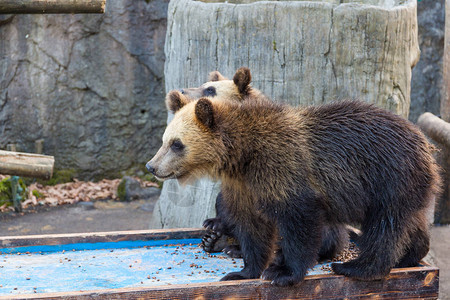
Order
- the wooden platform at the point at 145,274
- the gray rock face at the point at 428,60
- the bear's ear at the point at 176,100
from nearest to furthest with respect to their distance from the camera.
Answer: the wooden platform at the point at 145,274 < the bear's ear at the point at 176,100 < the gray rock face at the point at 428,60

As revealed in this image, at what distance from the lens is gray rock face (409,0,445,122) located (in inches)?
Answer: 367

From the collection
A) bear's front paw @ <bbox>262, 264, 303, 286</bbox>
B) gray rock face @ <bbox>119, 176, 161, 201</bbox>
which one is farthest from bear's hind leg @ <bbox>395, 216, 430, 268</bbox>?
gray rock face @ <bbox>119, 176, 161, 201</bbox>

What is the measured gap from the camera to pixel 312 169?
3354 mm

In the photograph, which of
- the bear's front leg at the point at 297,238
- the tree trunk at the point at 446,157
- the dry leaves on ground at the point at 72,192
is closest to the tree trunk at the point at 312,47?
the bear's front leg at the point at 297,238

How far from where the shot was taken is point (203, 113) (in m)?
Result: 3.36

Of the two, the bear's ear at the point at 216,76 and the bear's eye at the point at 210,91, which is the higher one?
the bear's ear at the point at 216,76

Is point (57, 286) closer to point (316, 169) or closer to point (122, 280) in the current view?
point (122, 280)

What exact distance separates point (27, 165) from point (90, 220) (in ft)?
7.82

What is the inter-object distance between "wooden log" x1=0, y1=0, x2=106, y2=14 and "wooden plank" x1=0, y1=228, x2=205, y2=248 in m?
2.19

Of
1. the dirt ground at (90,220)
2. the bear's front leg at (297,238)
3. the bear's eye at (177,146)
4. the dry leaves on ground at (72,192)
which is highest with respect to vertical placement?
the bear's eye at (177,146)

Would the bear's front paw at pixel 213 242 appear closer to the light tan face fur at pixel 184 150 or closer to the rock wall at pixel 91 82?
the light tan face fur at pixel 184 150

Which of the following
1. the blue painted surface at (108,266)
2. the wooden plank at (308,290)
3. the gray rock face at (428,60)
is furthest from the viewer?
the gray rock face at (428,60)

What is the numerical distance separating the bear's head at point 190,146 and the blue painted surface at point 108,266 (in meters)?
0.71

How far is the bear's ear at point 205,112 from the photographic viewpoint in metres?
3.34
